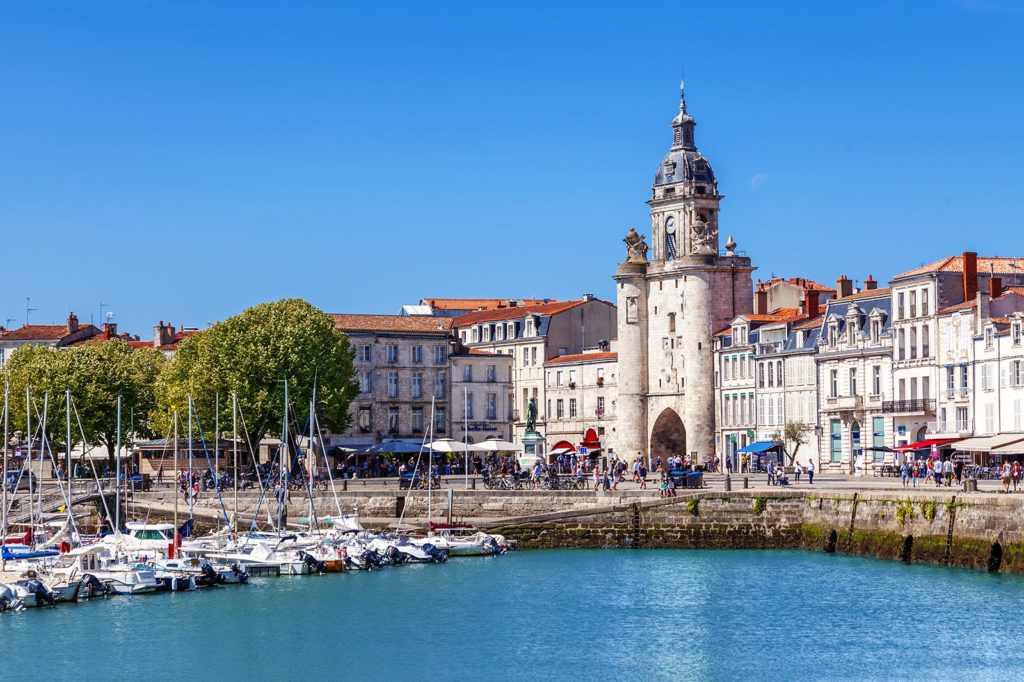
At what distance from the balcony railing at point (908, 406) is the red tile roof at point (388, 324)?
32.2 metres

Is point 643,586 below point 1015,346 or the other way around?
below

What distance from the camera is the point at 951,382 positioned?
277ft

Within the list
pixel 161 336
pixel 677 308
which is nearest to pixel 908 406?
pixel 677 308

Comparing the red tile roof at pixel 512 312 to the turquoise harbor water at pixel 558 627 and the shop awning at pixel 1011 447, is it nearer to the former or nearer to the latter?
the shop awning at pixel 1011 447

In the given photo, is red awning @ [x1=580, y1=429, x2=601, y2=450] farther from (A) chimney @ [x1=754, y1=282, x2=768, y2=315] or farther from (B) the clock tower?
(A) chimney @ [x1=754, y1=282, x2=768, y2=315]

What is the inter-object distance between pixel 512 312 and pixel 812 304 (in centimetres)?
2804

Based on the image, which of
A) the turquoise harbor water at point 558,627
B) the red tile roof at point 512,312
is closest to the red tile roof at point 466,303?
the red tile roof at point 512,312

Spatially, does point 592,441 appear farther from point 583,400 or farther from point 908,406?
point 908,406

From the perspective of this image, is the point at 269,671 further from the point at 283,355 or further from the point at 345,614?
the point at 283,355

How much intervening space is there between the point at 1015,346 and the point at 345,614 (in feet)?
117

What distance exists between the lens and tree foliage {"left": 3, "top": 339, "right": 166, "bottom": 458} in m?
96.8

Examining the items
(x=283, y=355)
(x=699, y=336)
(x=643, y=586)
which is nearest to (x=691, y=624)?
(x=643, y=586)

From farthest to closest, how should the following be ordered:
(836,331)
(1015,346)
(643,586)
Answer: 1. (836,331)
2. (1015,346)
3. (643,586)

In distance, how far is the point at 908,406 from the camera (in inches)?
3455
